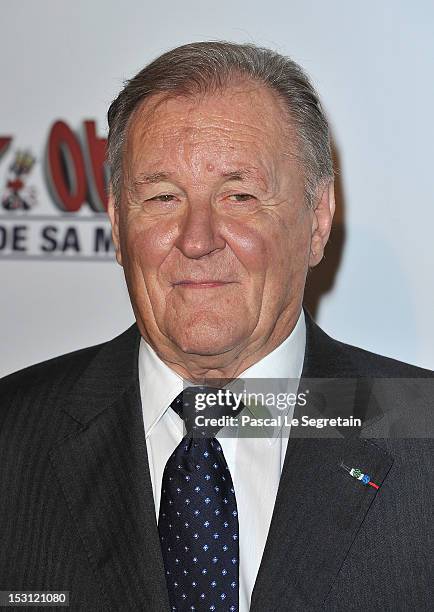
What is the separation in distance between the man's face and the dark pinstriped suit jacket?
0.22m

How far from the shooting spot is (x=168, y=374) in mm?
1798

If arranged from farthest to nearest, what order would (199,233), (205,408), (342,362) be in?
(342,362) < (205,408) < (199,233)

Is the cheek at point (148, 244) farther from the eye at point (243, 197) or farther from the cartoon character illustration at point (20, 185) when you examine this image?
the cartoon character illustration at point (20, 185)

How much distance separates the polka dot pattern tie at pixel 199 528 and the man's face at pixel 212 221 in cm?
20

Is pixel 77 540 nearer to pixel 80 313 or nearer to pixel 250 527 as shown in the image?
pixel 250 527

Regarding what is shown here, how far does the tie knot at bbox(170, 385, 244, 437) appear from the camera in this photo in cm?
172

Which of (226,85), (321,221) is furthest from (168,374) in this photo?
(226,85)

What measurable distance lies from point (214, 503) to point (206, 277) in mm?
410

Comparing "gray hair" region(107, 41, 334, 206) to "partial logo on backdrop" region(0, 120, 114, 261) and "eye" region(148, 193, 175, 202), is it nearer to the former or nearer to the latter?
"eye" region(148, 193, 175, 202)

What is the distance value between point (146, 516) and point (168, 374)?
0.95 ft

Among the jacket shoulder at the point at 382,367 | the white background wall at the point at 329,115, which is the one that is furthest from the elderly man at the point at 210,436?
the white background wall at the point at 329,115

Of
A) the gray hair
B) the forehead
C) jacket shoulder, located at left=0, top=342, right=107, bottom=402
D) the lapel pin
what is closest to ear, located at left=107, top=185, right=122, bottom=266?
the gray hair

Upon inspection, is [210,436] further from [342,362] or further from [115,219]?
[115,219]

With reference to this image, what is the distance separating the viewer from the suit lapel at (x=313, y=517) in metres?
1.59
